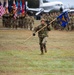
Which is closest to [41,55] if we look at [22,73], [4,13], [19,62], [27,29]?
[19,62]

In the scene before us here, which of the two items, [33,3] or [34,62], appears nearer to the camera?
[34,62]

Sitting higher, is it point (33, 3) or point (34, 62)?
point (34, 62)

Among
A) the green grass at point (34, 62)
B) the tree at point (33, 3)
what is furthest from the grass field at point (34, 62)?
the tree at point (33, 3)

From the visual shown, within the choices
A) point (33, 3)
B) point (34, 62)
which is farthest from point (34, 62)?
point (33, 3)

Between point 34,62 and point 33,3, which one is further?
point 33,3

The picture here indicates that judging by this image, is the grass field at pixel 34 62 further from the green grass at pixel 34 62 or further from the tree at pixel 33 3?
the tree at pixel 33 3

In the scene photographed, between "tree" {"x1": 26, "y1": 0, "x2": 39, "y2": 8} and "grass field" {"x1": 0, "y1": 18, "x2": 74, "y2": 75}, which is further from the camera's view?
"tree" {"x1": 26, "y1": 0, "x2": 39, "y2": 8}

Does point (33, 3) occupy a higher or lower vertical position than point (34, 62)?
lower

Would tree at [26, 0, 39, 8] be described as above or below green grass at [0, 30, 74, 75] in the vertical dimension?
below

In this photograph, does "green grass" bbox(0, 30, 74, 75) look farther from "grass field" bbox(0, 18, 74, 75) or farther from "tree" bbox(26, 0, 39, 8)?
"tree" bbox(26, 0, 39, 8)

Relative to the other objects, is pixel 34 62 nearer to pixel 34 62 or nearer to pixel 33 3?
pixel 34 62

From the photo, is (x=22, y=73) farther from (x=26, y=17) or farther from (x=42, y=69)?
(x=26, y=17)

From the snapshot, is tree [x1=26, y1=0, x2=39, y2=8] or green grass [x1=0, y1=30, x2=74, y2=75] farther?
tree [x1=26, y1=0, x2=39, y2=8]

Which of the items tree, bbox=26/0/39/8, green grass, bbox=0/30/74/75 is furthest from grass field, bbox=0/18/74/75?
tree, bbox=26/0/39/8
